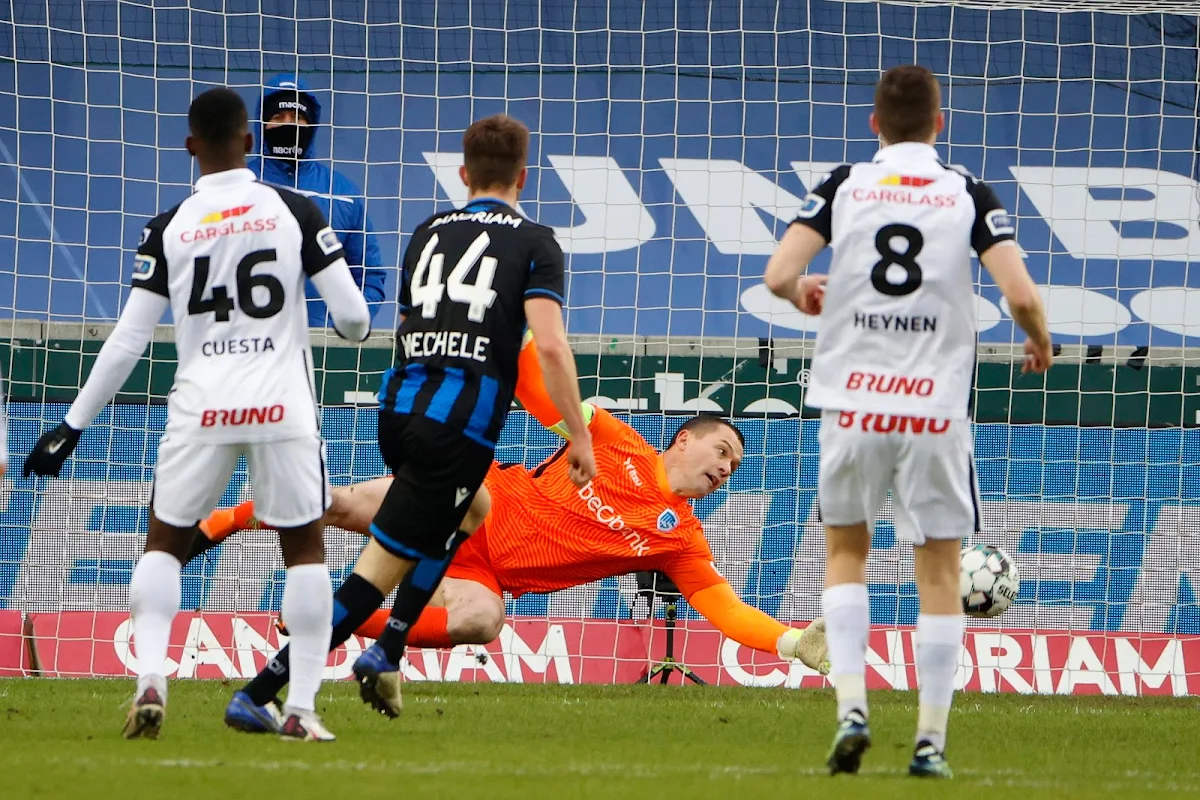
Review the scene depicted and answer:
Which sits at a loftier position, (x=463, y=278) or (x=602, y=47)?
(x=602, y=47)

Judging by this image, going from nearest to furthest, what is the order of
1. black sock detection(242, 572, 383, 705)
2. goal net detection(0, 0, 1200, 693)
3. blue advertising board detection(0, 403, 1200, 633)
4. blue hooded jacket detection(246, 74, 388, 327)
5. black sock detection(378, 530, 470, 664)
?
black sock detection(242, 572, 383, 705) → black sock detection(378, 530, 470, 664) → blue hooded jacket detection(246, 74, 388, 327) → goal net detection(0, 0, 1200, 693) → blue advertising board detection(0, 403, 1200, 633)

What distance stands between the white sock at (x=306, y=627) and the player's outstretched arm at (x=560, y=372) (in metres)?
0.85

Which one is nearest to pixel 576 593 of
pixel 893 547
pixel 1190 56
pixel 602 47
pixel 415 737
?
pixel 893 547

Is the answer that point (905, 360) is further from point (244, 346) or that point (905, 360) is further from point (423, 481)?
point (244, 346)

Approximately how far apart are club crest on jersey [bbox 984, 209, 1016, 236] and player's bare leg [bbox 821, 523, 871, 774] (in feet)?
2.74

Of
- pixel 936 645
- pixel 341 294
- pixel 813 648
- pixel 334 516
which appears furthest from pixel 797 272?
pixel 334 516

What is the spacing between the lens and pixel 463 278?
5.24m

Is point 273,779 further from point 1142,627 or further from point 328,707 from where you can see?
point 1142,627

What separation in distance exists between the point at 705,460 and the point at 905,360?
3367 mm

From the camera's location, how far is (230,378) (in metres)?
4.84

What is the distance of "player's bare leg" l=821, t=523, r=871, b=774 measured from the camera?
14.1 feet

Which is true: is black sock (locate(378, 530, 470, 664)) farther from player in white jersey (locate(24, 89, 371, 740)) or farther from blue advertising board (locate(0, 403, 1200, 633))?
blue advertising board (locate(0, 403, 1200, 633))

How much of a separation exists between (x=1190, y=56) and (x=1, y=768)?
11244 mm

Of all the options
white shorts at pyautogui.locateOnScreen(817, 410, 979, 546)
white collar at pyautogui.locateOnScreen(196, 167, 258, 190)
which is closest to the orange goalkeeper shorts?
white collar at pyautogui.locateOnScreen(196, 167, 258, 190)
